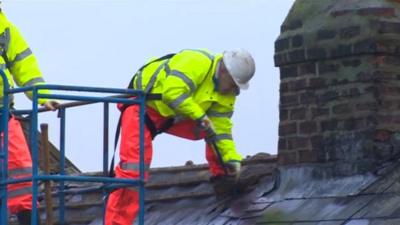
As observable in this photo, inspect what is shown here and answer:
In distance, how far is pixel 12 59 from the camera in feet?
35.8

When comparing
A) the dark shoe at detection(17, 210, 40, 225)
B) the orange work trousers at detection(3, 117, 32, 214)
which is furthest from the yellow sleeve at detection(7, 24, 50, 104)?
the dark shoe at detection(17, 210, 40, 225)

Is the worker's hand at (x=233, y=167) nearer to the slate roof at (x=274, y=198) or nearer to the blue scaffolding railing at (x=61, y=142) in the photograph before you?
the slate roof at (x=274, y=198)

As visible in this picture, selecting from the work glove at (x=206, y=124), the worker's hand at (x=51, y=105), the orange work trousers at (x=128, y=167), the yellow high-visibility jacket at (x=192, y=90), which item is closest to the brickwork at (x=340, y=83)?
the yellow high-visibility jacket at (x=192, y=90)

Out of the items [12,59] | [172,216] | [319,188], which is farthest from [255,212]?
[12,59]

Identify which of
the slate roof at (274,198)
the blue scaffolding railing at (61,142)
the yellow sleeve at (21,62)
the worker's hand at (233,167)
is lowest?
the slate roof at (274,198)

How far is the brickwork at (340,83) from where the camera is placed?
37.6 feet

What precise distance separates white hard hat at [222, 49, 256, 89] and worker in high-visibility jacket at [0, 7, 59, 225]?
60.1 inches

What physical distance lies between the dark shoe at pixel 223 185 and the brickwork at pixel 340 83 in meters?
0.45

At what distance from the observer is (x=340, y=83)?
462 inches

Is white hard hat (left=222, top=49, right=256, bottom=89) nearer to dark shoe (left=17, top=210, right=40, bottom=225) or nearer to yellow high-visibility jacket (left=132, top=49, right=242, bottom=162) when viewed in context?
yellow high-visibility jacket (left=132, top=49, right=242, bottom=162)

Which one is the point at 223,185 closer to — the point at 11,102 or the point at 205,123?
the point at 205,123

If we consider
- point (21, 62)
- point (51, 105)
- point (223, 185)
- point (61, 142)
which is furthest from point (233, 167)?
point (21, 62)

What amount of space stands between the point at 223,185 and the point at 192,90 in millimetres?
1148

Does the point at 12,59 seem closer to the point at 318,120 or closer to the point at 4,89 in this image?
the point at 4,89
